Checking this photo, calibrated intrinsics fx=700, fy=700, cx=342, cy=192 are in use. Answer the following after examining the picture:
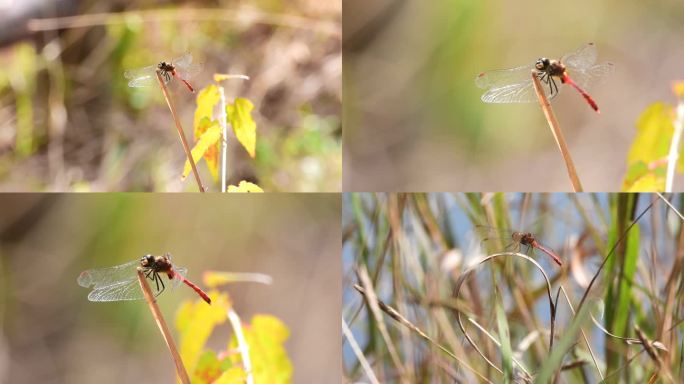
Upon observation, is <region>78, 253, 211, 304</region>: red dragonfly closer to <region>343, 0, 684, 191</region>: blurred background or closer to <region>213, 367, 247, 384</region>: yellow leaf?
<region>213, 367, 247, 384</region>: yellow leaf

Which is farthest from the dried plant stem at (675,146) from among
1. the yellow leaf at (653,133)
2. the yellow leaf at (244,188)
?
the yellow leaf at (244,188)

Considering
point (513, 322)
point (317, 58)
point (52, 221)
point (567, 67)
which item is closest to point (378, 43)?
point (317, 58)

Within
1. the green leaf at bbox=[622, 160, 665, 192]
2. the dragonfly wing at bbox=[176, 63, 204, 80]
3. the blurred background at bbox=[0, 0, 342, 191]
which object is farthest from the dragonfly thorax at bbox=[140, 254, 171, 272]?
the green leaf at bbox=[622, 160, 665, 192]

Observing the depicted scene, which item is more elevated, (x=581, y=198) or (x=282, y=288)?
(x=581, y=198)

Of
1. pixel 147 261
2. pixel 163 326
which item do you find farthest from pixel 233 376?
pixel 147 261

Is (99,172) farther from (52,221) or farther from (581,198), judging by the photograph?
(581,198)
